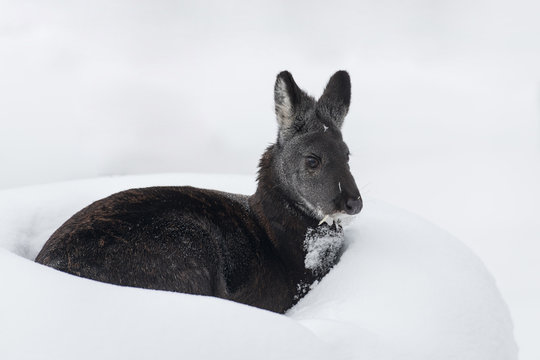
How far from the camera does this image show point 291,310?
245 inches

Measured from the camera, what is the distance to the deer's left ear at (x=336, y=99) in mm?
7066

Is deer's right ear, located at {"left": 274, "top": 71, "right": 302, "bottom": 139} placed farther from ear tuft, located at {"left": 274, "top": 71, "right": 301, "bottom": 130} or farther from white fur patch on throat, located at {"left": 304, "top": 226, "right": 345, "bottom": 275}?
white fur patch on throat, located at {"left": 304, "top": 226, "right": 345, "bottom": 275}

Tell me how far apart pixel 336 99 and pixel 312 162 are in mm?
1041

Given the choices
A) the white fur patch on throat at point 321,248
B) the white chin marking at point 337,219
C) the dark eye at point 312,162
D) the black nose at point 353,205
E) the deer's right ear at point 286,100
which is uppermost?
Answer: the deer's right ear at point 286,100

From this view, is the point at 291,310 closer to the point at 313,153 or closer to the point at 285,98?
the point at 313,153

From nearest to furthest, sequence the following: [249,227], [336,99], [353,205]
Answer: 1. [353,205]
2. [249,227]
3. [336,99]

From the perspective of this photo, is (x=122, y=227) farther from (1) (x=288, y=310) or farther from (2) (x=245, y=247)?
(1) (x=288, y=310)

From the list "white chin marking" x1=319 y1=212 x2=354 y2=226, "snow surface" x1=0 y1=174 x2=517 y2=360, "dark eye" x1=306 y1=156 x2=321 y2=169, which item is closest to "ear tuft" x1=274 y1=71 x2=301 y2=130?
"dark eye" x1=306 y1=156 x2=321 y2=169

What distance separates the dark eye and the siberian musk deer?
0.01m

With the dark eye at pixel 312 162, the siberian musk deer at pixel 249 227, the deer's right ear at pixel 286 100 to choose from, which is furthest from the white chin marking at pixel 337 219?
the deer's right ear at pixel 286 100

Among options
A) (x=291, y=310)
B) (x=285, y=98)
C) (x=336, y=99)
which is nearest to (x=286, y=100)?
(x=285, y=98)

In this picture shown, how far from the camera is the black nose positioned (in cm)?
621

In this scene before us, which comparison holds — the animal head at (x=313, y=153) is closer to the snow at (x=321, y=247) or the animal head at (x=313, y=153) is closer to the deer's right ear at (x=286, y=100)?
the deer's right ear at (x=286, y=100)

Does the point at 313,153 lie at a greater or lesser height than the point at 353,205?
greater
